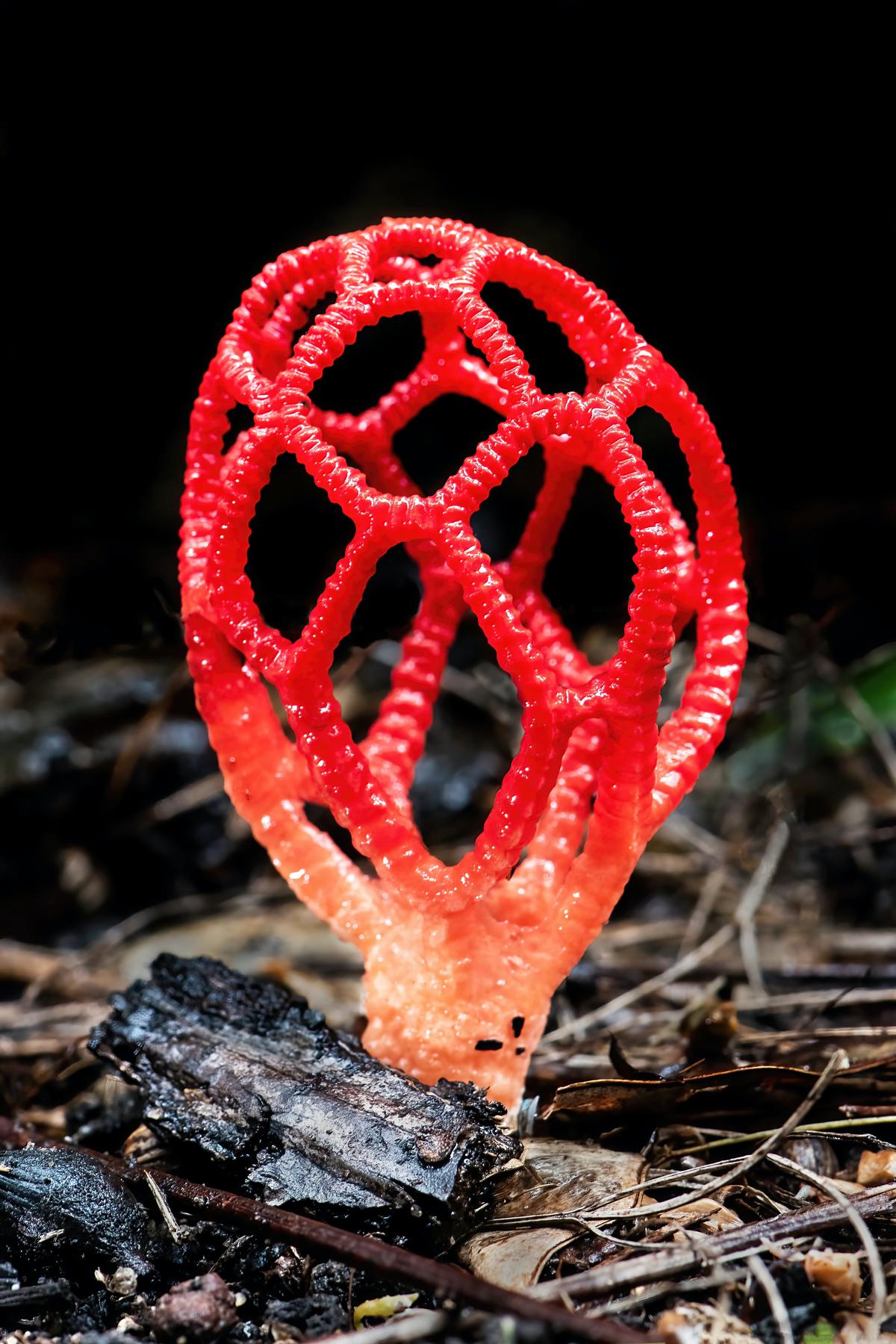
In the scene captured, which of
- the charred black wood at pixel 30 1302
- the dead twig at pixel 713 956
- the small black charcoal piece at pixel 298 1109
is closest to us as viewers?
the charred black wood at pixel 30 1302

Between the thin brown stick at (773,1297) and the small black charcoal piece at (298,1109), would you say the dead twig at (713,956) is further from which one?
the thin brown stick at (773,1297)

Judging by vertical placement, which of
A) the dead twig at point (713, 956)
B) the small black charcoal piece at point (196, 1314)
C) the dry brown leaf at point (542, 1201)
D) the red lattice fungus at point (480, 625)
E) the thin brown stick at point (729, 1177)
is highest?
the red lattice fungus at point (480, 625)

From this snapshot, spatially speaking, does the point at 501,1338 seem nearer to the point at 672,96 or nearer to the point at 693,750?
the point at 693,750

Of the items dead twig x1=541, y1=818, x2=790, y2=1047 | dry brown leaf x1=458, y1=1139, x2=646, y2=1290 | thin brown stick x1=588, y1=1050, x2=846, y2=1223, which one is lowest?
dead twig x1=541, y1=818, x2=790, y2=1047

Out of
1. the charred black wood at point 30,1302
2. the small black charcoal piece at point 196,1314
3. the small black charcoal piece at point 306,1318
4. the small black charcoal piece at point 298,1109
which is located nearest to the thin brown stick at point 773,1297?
the small black charcoal piece at point 298,1109

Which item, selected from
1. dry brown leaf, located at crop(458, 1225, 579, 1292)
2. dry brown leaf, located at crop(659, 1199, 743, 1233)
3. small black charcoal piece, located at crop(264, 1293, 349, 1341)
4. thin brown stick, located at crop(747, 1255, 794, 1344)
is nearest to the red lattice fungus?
dry brown leaf, located at crop(458, 1225, 579, 1292)

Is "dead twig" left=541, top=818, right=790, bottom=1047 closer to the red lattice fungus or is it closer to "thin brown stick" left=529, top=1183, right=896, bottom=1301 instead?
the red lattice fungus

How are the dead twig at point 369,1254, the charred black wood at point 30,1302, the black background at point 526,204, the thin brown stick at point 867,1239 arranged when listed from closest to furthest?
the dead twig at point 369,1254, the thin brown stick at point 867,1239, the charred black wood at point 30,1302, the black background at point 526,204

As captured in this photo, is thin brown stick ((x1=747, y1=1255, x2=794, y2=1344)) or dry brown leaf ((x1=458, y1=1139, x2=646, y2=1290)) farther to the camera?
dry brown leaf ((x1=458, y1=1139, x2=646, y2=1290))
